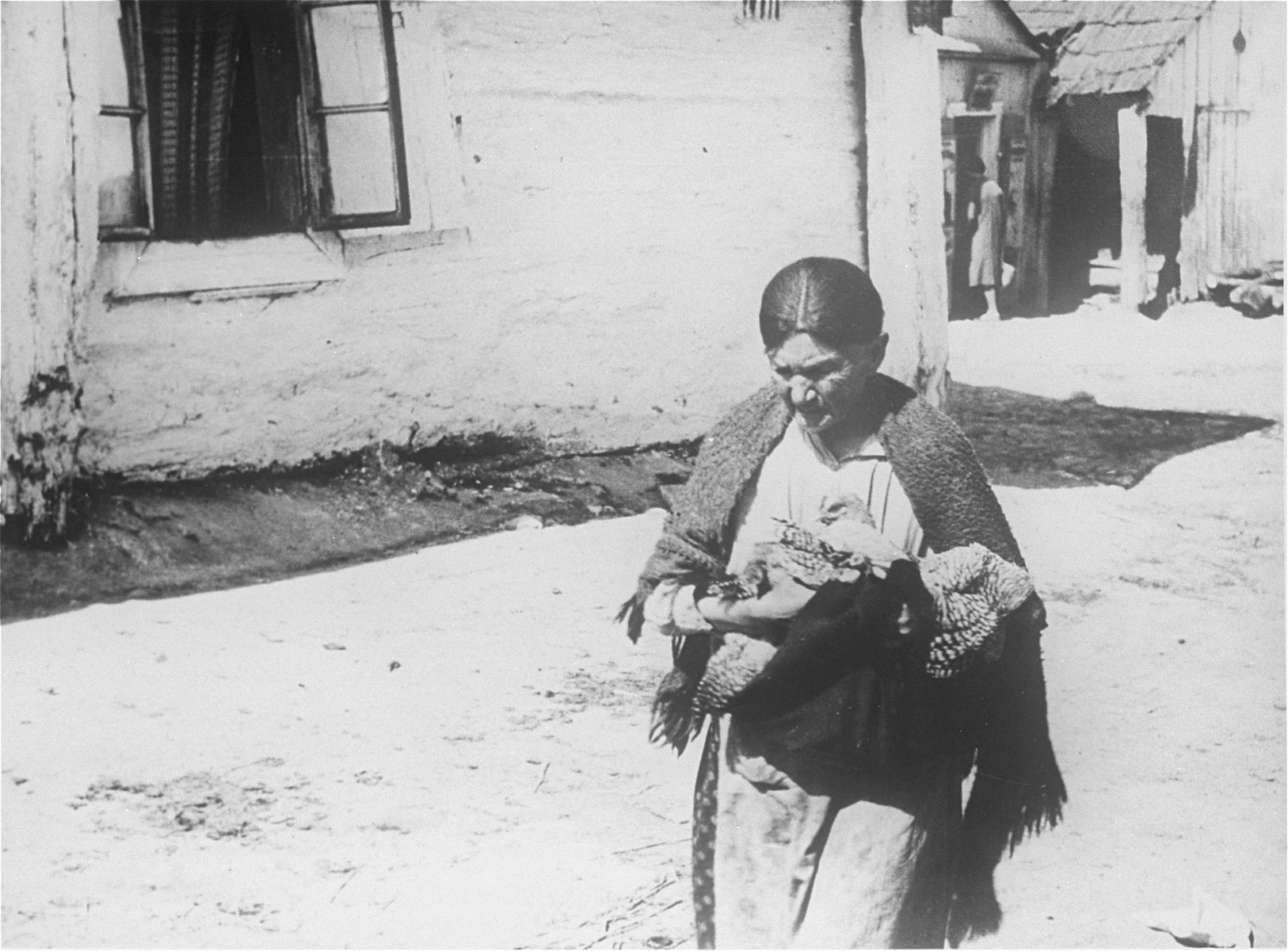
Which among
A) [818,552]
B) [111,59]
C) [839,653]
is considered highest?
[111,59]

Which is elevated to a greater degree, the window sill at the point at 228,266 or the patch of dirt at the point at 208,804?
the window sill at the point at 228,266

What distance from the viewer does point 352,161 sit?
290 centimetres

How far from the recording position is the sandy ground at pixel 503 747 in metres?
2.39

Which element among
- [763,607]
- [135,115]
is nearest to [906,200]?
[763,607]

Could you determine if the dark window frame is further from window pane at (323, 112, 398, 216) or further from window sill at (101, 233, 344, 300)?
window pane at (323, 112, 398, 216)

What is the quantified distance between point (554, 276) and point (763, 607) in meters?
1.04

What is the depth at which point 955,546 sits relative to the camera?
2283mm

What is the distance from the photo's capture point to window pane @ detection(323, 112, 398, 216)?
2.90 m

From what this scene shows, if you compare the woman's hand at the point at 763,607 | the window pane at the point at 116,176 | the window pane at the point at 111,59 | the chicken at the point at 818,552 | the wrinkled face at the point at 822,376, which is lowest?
the woman's hand at the point at 763,607

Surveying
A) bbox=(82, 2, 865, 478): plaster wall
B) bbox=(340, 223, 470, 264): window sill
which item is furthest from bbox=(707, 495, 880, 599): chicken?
bbox=(340, 223, 470, 264): window sill

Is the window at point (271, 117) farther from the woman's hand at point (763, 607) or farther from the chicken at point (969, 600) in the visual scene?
the chicken at point (969, 600)

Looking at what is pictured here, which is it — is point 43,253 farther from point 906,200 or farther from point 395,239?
point 906,200

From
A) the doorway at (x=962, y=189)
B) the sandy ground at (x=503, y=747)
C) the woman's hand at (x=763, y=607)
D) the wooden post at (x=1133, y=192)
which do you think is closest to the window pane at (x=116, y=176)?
the sandy ground at (x=503, y=747)

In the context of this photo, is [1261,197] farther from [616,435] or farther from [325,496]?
[325,496]
